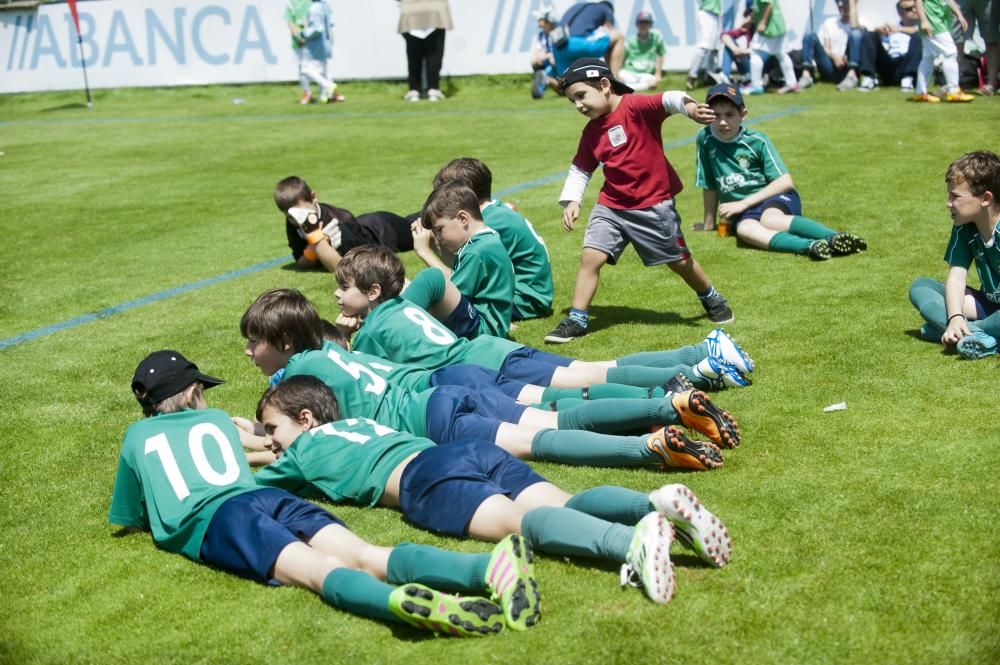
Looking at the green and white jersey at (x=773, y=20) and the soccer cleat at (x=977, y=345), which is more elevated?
the green and white jersey at (x=773, y=20)

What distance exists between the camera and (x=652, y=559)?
3480 mm

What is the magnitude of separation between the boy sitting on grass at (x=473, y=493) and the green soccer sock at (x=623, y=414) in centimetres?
70

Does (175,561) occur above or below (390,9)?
below

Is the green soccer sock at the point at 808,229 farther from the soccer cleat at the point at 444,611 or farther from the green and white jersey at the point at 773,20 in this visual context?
the green and white jersey at the point at 773,20

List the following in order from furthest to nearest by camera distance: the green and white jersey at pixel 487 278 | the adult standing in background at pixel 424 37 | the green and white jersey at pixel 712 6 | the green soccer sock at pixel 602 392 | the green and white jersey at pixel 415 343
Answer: the adult standing in background at pixel 424 37
the green and white jersey at pixel 712 6
the green and white jersey at pixel 487 278
the green and white jersey at pixel 415 343
the green soccer sock at pixel 602 392

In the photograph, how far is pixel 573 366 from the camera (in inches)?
220

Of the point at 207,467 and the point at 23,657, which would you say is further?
the point at 207,467

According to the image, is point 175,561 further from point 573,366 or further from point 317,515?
point 573,366

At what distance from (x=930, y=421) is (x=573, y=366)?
1.67m

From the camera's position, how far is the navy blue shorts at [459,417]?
4.73m

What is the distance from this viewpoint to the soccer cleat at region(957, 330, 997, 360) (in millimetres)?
5648

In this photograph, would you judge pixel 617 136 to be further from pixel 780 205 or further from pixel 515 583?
pixel 515 583

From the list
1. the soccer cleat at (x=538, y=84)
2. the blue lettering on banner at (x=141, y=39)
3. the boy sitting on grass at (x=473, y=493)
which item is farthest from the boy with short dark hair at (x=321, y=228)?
the blue lettering on banner at (x=141, y=39)

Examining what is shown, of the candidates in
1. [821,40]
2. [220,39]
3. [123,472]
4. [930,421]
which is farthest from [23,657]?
[220,39]
